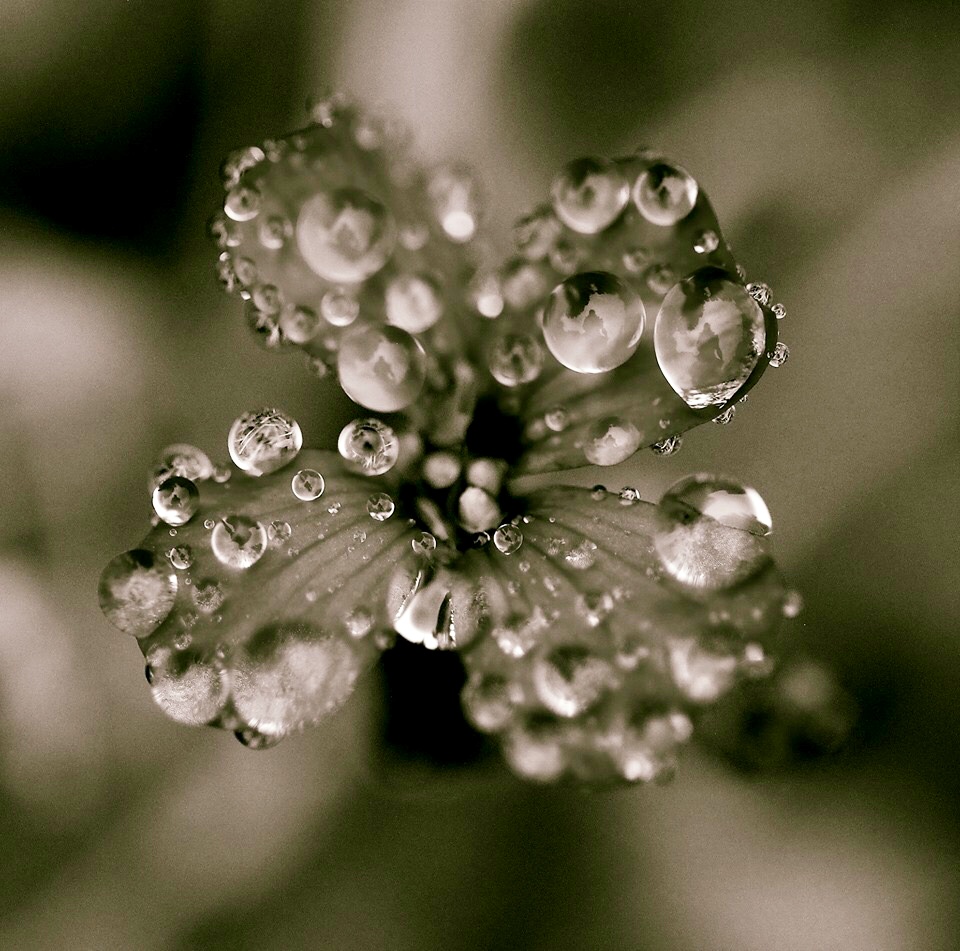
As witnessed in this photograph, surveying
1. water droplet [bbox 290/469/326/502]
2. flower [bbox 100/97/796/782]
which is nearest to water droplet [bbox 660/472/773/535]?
flower [bbox 100/97/796/782]

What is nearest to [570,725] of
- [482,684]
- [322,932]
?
[482,684]

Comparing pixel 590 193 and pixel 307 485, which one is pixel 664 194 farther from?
pixel 307 485

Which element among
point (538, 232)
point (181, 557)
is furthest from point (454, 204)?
point (181, 557)

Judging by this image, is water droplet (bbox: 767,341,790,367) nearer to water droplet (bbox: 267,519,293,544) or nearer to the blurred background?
the blurred background

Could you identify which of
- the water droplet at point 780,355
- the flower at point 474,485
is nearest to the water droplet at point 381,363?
the flower at point 474,485

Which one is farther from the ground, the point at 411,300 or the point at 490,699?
the point at 411,300

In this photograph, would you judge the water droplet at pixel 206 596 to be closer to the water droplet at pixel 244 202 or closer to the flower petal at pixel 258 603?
the flower petal at pixel 258 603
